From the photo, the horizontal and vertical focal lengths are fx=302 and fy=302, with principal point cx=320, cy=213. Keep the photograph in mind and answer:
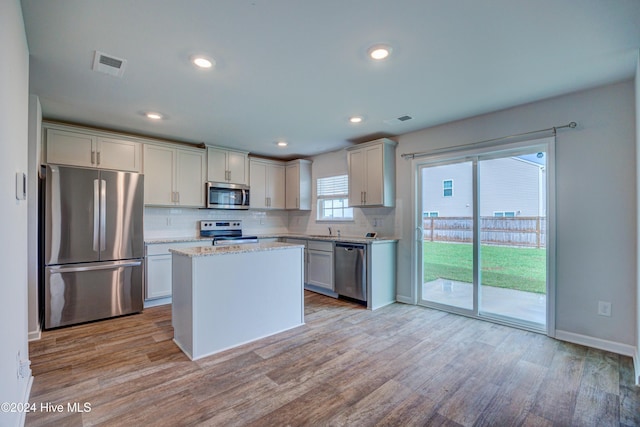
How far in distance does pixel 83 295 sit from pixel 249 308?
205cm

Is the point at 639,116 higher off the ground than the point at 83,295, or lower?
higher

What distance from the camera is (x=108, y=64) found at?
2.36 m

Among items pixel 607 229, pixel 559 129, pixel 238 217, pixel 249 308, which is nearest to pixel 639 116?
pixel 559 129

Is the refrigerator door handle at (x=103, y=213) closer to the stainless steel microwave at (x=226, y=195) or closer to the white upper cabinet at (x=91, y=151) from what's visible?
the white upper cabinet at (x=91, y=151)

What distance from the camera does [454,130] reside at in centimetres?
376

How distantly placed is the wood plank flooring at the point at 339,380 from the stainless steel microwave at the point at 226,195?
222 centimetres

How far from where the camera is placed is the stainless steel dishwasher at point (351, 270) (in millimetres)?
4062

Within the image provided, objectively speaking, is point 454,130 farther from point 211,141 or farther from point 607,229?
point 211,141

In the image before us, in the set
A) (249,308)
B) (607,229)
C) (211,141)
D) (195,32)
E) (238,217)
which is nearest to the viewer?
(195,32)

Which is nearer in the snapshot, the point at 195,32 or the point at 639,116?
the point at 195,32

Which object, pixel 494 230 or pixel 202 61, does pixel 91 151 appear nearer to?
pixel 202 61

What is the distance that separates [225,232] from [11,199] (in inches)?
148

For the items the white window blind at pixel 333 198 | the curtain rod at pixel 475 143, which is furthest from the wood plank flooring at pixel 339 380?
the white window blind at pixel 333 198

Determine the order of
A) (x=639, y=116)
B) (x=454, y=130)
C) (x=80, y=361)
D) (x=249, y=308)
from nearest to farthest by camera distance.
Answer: (x=639, y=116)
(x=80, y=361)
(x=249, y=308)
(x=454, y=130)
